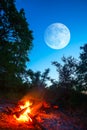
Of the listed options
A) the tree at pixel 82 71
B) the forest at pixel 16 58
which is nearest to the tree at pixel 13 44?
the forest at pixel 16 58

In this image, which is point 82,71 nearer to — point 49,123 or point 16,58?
point 16,58

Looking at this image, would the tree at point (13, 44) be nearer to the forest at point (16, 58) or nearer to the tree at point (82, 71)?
the forest at point (16, 58)

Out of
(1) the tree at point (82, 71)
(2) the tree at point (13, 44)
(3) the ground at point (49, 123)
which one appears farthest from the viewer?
(1) the tree at point (82, 71)

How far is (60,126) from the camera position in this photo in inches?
570

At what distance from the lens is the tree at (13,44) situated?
70.8 feet

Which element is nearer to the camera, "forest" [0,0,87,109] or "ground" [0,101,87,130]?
"ground" [0,101,87,130]

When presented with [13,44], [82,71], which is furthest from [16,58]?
[82,71]

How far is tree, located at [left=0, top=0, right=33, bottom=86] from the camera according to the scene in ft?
70.8

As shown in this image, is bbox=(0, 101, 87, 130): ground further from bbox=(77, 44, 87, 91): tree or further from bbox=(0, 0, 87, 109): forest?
bbox=(77, 44, 87, 91): tree

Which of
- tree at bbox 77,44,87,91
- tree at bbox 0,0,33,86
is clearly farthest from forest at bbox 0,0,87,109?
tree at bbox 77,44,87,91

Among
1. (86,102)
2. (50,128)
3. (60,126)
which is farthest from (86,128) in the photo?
(86,102)

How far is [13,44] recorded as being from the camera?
2214cm

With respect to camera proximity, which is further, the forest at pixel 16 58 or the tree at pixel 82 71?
the tree at pixel 82 71

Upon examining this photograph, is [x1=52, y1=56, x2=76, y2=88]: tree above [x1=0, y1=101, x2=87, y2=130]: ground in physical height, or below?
above
